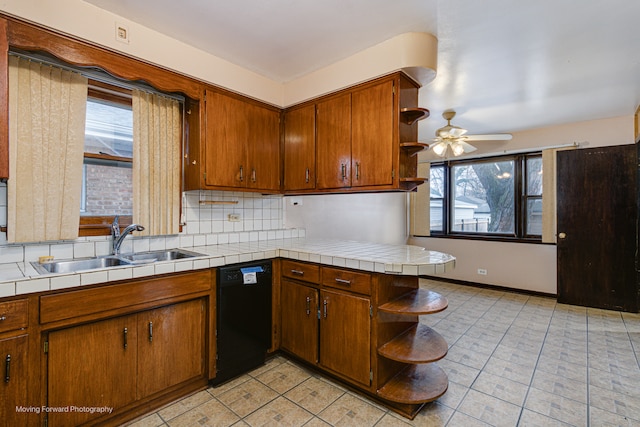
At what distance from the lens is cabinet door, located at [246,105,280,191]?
2709 mm

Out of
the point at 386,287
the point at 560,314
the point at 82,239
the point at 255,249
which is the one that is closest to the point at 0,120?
the point at 82,239

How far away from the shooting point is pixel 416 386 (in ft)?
6.30

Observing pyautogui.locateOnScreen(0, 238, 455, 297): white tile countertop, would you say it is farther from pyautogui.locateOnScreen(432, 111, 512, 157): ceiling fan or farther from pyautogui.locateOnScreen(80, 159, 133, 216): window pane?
pyautogui.locateOnScreen(432, 111, 512, 157): ceiling fan

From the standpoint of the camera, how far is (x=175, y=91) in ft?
7.30

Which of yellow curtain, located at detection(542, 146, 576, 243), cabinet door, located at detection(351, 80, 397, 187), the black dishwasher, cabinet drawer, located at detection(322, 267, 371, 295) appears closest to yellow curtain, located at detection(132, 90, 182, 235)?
the black dishwasher

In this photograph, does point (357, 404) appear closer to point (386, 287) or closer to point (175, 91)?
point (386, 287)

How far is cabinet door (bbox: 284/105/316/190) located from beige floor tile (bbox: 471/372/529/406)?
200 centimetres

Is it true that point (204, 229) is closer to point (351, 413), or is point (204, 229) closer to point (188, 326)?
point (188, 326)

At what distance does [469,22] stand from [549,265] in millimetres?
3740

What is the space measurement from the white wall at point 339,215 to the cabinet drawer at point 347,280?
3.84 feet

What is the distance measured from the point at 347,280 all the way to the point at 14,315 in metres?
1.69

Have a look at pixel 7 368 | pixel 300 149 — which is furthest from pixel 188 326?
pixel 300 149

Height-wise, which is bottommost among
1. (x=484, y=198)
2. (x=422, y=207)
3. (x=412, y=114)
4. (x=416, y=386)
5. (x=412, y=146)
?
(x=416, y=386)

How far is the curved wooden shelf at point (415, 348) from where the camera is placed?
1.81 metres
